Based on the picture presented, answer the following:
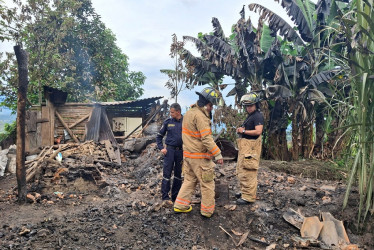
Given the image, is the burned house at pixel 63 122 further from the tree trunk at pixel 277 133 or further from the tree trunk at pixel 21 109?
the tree trunk at pixel 277 133

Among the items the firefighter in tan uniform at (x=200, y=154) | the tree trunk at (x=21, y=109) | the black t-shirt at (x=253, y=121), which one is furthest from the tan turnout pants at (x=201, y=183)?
the tree trunk at (x=21, y=109)

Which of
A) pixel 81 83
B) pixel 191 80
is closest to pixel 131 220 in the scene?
pixel 191 80

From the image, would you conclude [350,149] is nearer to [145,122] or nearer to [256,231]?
[256,231]

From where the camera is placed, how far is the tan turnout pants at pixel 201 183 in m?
4.23

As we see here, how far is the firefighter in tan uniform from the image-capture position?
421cm

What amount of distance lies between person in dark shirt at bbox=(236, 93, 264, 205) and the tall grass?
1.34 metres

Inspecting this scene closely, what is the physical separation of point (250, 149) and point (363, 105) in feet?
5.70

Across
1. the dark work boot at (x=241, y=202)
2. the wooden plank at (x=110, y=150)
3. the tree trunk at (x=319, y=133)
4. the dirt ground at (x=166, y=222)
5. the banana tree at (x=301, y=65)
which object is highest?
the banana tree at (x=301, y=65)

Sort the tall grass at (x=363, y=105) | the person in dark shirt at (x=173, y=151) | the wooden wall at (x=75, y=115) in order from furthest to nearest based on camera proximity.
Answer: the wooden wall at (x=75, y=115) < the person in dark shirt at (x=173, y=151) < the tall grass at (x=363, y=105)

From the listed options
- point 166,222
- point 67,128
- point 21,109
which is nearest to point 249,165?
point 166,222

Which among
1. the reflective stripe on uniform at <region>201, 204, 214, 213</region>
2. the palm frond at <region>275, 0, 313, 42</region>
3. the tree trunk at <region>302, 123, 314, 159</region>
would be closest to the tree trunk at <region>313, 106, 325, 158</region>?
the tree trunk at <region>302, 123, 314, 159</region>

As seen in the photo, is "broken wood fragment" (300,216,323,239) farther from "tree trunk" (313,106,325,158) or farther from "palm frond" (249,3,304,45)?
"palm frond" (249,3,304,45)

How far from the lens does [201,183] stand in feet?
14.0

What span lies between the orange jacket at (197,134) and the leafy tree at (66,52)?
28.5 feet
